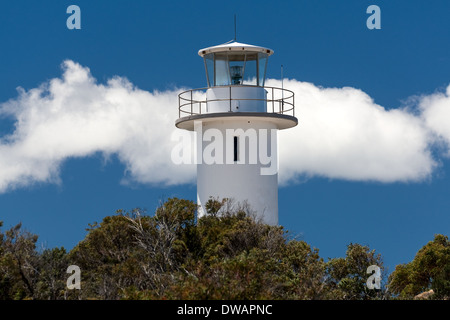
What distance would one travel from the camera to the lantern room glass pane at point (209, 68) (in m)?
23.3

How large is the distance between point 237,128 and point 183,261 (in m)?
5.13

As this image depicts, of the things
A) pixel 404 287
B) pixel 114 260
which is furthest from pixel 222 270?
pixel 404 287

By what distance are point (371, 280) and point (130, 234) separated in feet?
20.1

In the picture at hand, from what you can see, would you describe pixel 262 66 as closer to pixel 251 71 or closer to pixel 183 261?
pixel 251 71

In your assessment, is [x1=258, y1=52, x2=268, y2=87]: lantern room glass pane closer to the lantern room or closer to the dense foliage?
the lantern room

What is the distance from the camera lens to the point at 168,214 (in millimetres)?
19938

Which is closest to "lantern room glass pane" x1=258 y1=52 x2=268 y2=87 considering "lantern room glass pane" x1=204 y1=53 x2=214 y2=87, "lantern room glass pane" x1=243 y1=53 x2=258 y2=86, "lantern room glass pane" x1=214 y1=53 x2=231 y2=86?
"lantern room glass pane" x1=243 y1=53 x2=258 y2=86

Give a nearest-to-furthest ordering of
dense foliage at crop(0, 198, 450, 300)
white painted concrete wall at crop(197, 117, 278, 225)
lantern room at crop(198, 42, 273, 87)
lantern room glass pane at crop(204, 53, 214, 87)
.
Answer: dense foliage at crop(0, 198, 450, 300)
white painted concrete wall at crop(197, 117, 278, 225)
lantern room at crop(198, 42, 273, 87)
lantern room glass pane at crop(204, 53, 214, 87)

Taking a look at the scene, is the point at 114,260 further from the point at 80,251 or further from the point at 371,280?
the point at 371,280

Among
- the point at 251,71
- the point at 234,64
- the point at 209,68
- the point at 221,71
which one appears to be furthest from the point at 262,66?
Result: the point at 209,68

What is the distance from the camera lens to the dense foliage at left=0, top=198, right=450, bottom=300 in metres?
15.3

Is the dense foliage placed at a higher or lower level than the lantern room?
lower

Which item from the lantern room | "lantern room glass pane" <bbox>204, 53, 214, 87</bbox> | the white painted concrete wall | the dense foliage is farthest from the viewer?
"lantern room glass pane" <bbox>204, 53, 214, 87</bbox>

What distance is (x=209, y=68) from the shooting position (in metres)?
23.4
